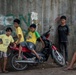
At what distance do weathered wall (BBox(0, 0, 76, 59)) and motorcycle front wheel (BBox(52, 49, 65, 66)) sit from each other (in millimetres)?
651

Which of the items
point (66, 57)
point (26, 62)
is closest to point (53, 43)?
point (66, 57)

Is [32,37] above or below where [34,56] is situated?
above

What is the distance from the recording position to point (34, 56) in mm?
9906

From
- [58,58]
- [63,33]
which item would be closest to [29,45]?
[58,58]

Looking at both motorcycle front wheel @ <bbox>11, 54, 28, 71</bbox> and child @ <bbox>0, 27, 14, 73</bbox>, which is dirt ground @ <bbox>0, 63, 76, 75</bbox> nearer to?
motorcycle front wheel @ <bbox>11, 54, 28, 71</bbox>

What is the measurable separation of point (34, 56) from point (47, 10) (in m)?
1.65

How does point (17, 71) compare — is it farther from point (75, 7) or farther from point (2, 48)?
point (75, 7)

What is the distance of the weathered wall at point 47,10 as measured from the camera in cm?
1020

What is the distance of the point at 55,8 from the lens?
34.6ft

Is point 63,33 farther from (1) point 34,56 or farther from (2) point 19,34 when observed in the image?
(2) point 19,34

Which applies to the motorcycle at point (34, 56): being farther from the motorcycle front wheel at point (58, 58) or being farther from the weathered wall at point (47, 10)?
the weathered wall at point (47, 10)

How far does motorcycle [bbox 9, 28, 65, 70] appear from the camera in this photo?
9795mm

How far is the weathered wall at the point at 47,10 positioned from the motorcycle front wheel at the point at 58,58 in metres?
0.65

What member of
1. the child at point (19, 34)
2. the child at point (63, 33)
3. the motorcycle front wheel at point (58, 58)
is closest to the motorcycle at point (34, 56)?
the motorcycle front wheel at point (58, 58)
